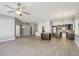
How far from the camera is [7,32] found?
10.2 m

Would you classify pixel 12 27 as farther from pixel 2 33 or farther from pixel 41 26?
pixel 41 26

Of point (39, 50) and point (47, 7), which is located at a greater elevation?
point (47, 7)

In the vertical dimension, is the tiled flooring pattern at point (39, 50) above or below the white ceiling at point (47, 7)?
below

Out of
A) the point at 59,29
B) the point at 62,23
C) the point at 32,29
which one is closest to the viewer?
the point at 62,23

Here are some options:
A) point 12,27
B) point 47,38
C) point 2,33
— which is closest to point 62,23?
point 47,38

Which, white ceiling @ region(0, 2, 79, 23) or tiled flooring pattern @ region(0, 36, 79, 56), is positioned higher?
white ceiling @ region(0, 2, 79, 23)

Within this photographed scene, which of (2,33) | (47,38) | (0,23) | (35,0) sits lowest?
(47,38)

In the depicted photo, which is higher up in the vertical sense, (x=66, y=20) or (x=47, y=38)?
(x=66, y=20)

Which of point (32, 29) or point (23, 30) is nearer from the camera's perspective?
point (23, 30)

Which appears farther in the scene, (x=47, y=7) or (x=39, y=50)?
(x=47, y=7)

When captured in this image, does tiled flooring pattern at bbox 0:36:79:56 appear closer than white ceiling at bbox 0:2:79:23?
Yes

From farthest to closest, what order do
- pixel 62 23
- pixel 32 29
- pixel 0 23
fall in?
pixel 32 29 → pixel 62 23 → pixel 0 23

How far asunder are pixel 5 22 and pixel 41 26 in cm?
880

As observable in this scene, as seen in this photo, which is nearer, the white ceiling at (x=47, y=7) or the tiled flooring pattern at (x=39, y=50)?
the tiled flooring pattern at (x=39, y=50)
